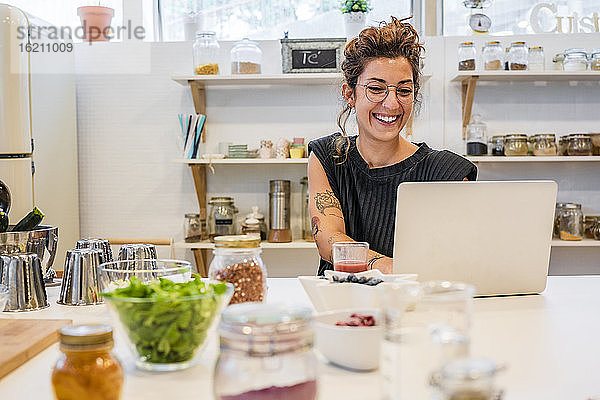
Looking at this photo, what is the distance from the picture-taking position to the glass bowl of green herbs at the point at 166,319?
907 mm

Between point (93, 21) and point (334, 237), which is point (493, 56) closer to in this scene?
point (334, 237)

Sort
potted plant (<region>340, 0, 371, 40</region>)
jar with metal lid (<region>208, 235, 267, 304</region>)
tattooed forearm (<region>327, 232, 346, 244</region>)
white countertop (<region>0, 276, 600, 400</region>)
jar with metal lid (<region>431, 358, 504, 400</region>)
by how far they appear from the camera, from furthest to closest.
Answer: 1. potted plant (<region>340, 0, 371, 40</region>)
2. tattooed forearm (<region>327, 232, 346, 244</region>)
3. jar with metal lid (<region>208, 235, 267, 304</region>)
4. white countertop (<region>0, 276, 600, 400</region>)
5. jar with metal lid (<region>431, 358, 504, 400</region>)

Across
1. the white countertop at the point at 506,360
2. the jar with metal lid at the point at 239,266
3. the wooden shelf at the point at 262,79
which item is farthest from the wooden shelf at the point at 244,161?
the jar with metal lid at the point at 239,266

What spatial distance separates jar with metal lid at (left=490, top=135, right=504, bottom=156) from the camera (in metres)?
3.35

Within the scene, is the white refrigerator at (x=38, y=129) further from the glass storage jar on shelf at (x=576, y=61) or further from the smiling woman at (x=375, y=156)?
the glass storage jar on shelf at (x=576, y=61)

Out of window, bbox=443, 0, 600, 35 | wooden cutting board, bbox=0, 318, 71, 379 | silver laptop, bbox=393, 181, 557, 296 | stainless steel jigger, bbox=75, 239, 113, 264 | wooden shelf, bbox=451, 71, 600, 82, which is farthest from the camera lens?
window, bbox=443, 0, 600, 35

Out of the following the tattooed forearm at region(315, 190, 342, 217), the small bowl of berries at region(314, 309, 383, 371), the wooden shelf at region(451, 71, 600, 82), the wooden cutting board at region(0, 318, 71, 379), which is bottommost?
the wooden cutting board at region(0, 318, 71, 379)

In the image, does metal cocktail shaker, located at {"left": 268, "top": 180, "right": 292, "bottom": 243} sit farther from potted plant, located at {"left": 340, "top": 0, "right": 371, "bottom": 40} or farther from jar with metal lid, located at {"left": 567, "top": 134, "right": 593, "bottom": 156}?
jar with metal lid, located at {"left": 567, "top": 134, "right": 593, "bottom": 156}

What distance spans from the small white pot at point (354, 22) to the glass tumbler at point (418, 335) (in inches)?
109

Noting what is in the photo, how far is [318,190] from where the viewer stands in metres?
2.28

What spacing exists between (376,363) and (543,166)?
9.52 ft

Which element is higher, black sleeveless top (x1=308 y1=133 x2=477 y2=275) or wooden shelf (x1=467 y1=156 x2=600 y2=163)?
wooden shelf (x1=467 y1=156 x2=600 y2=163)

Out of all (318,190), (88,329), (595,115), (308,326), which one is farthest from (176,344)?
(595,115)

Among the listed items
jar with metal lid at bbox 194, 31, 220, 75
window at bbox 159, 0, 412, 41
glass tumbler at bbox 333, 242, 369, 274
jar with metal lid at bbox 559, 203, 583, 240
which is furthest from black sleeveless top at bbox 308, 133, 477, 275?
window at bbox 159, 0, 412, 41
